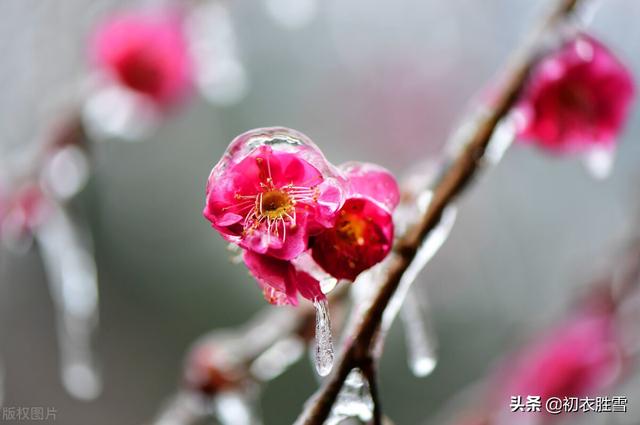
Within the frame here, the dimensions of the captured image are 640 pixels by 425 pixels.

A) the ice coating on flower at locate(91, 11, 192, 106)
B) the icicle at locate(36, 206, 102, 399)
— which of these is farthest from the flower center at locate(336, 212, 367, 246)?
the ice coating on flower at locate(91, 11, 192, 106)

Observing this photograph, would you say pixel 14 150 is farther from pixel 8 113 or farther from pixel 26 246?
pixel 26 246

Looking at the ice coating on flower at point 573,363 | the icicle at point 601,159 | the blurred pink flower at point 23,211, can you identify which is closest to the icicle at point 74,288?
the blurred pink flower at point 23,211

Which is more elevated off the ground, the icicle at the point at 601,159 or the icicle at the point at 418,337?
the icicle at the point at 601,159

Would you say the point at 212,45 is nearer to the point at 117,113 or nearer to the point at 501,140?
the point at 117,113

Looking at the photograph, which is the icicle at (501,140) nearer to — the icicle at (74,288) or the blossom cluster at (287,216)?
the blossom cluster at (287,216)

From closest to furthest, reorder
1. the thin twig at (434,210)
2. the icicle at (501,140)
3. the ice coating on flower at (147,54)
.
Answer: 1. the thin twig at (434,210)
2. the icicle at (501,140)
3. the ice coating on flower at (147,54)

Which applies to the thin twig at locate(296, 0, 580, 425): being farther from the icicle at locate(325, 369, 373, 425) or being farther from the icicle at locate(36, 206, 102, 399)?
the icicle at locate(36, 206, 102, 399)

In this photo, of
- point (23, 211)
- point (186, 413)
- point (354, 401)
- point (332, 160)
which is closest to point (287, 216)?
point (354, 401)

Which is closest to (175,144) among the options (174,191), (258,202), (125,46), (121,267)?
(174,191)
